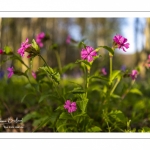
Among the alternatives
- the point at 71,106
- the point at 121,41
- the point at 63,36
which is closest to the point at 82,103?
the point at 71,106

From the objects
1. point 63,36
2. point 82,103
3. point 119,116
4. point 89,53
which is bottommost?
point 119,116

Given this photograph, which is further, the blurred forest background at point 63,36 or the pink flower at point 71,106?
the blurred forest background at point 63,36

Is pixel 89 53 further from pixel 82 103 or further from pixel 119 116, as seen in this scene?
pixel 119 116

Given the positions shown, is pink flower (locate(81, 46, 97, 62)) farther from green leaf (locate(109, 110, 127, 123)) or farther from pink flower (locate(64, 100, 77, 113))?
green leaf (locate(109, 110, 127, 123))

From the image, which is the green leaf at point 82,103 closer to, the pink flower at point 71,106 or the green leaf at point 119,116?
the pink flower at point 71,106

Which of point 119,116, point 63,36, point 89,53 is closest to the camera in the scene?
point 89,53

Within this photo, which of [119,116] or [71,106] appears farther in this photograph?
[119,116]

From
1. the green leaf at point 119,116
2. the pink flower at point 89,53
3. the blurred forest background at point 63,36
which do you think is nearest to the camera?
the pink flower at point 89,53

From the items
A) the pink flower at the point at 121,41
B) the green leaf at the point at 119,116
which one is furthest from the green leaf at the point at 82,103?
the pink flower at the point at 121,41

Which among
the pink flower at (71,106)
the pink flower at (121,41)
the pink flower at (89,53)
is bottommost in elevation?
the pink flower at (71,106)
